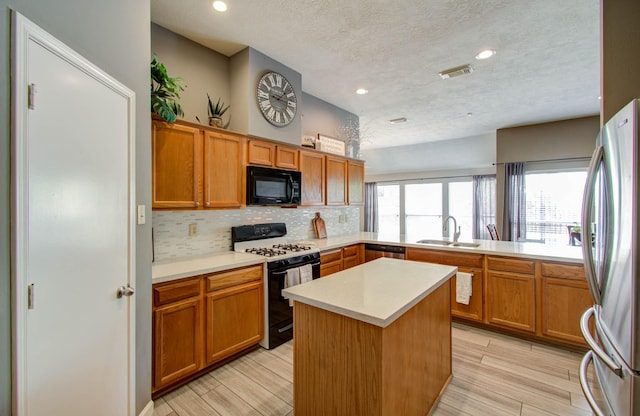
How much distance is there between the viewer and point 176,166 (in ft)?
7.62

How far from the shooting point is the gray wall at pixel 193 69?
251 centimetres

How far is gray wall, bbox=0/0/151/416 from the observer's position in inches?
38.1

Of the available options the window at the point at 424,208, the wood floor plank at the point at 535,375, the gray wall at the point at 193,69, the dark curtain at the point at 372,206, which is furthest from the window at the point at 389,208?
the gray wall at the point at 193,69

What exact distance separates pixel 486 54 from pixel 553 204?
4.28 metres

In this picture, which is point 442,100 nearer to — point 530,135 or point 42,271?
point 530,135

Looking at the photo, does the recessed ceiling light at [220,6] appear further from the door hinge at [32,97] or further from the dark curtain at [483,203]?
the dark curtain at [483,203]

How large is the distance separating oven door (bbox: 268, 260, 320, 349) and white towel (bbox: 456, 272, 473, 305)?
1974mm

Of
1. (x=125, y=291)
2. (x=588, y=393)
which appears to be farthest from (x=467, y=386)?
(x=125, y=291)

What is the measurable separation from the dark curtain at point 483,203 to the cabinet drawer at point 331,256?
505 centimetres

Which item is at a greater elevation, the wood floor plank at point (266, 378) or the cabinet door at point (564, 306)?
the cabinet door at point (564, 306)

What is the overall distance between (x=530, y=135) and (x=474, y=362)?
4763mm

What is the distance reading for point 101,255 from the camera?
4.70 feet

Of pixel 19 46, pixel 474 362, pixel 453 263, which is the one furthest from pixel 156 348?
pixel 453 263

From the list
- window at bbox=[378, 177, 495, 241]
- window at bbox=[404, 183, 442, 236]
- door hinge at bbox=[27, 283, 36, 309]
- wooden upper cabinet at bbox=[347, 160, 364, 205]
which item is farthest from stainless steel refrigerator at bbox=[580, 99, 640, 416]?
window at bbox=[404, 183, 442, 236]
